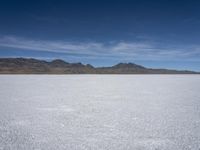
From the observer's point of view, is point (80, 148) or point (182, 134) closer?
point (80, 148)

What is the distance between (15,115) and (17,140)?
295 centimetres

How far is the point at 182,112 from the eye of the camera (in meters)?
8.98

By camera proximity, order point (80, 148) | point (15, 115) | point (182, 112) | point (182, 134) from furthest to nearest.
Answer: point (182, 112), point (15, 115), point (182, 134), point (80, 148)

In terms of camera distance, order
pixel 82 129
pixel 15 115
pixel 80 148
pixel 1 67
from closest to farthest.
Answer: pixel 80 148 < pixel 82 129 < pixel 15 115 < pixel 1 67

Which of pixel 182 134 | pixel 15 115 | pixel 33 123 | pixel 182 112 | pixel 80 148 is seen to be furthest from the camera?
pixel 182 112

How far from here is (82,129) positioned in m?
6.50

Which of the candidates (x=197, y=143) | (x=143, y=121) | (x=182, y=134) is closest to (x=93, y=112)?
(x=143, y=121)

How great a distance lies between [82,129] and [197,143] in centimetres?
268

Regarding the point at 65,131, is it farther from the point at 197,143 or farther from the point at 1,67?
the point at 1,67

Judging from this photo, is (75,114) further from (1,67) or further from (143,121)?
(1,67)

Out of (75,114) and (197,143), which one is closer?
(197,143)

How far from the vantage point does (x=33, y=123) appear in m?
7.20

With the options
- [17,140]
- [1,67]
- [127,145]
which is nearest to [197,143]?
[127,145]

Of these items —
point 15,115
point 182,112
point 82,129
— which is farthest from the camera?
point 182,112
